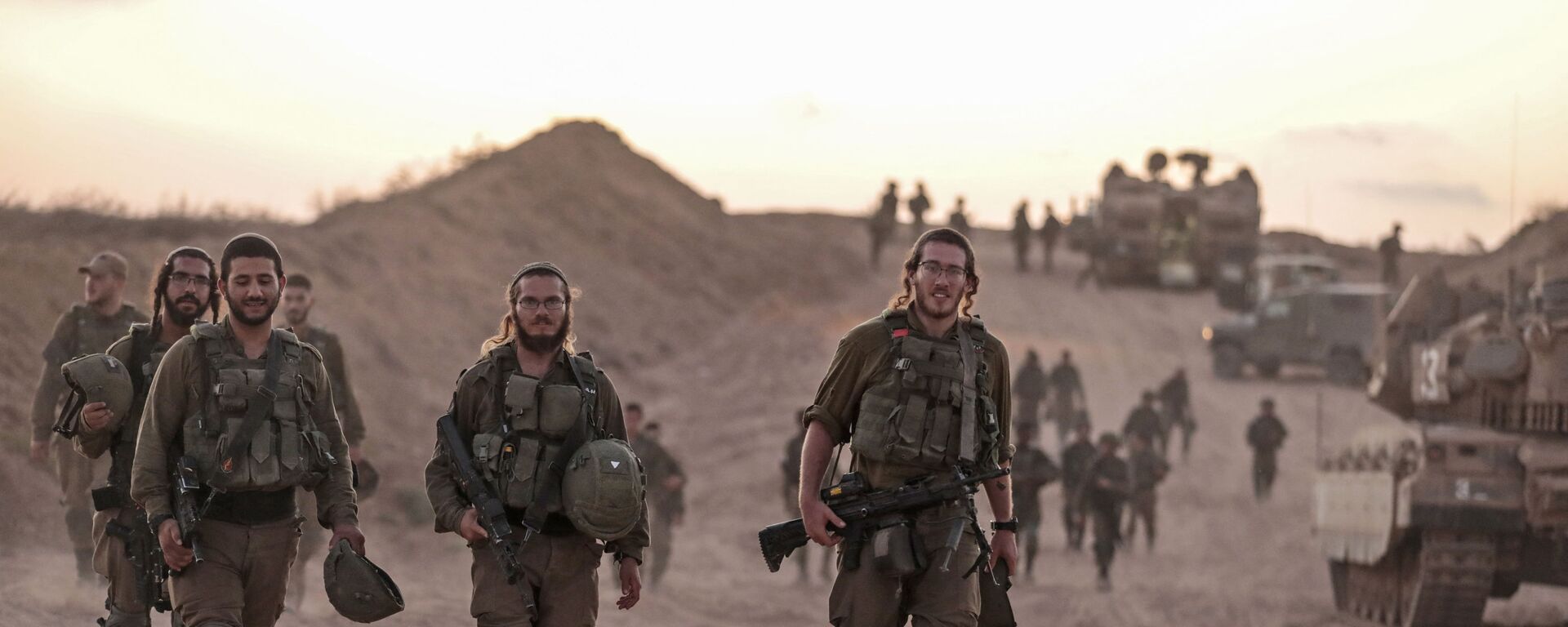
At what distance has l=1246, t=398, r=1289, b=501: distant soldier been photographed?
22.3 m

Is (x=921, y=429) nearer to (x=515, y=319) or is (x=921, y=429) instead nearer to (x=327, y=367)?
(x=515, y=319)

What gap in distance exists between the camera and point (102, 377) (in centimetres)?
669

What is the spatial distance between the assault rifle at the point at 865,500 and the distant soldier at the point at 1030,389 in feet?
58.1

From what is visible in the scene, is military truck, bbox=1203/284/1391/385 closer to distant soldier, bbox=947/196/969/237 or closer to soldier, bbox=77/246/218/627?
distant soldier, bbox=947/196/969/237

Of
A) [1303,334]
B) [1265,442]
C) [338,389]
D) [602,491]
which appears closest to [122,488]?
[602,491]

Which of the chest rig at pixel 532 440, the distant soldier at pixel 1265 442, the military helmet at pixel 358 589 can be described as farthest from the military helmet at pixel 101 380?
the distant soldier at pixel 1265 442

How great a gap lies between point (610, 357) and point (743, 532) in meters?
10.8

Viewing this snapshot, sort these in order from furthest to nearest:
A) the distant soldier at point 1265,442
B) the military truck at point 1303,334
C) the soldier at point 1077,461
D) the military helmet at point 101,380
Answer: the military truck at point 1303,334 < the distant soldier at point 1265,442 < the soldier at point 1077,461 < the military helmet at point 101,380

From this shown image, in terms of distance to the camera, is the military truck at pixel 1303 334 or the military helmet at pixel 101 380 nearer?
the military helmet at pixel 101 380

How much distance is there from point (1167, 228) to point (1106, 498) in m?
24.9

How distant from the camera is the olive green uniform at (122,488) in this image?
686 cm

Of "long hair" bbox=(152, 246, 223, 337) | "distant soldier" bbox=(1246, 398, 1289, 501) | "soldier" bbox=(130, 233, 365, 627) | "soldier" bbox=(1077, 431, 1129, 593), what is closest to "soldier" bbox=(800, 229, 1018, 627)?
"soldier" bbox=(130, 233, 365, 627)

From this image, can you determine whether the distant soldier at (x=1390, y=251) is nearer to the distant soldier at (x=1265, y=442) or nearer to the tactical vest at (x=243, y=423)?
the distant soldier at (x=1265, y=442)

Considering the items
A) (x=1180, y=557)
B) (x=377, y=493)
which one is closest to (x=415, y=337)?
(x=377, y=493)
